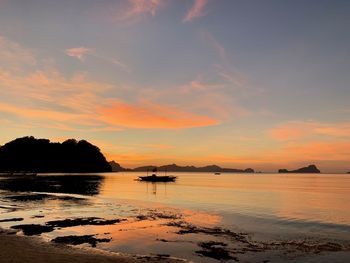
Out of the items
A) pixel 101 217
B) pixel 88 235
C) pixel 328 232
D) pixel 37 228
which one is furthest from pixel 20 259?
pixel 328 232

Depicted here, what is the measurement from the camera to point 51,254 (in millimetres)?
21906

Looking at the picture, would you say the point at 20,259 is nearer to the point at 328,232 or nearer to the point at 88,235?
the point at 88,235

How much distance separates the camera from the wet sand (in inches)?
801

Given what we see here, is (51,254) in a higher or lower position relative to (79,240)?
higher

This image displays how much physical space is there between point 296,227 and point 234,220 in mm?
7808

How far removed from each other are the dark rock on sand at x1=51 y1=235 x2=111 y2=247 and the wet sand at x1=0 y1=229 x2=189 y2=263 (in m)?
1.70

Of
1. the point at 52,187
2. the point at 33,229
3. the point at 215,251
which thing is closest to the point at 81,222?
the point at 33,229

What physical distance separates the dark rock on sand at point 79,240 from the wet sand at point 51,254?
170 cm

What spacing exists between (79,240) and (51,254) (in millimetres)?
6360

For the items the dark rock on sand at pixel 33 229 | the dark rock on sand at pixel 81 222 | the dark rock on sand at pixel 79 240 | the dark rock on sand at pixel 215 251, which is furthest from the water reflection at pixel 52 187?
the dark rock on sand at pixel 215 251

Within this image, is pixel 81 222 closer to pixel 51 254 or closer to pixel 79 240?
pixel 79 240

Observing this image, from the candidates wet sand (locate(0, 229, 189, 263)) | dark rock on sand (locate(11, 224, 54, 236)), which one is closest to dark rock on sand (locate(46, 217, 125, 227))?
dark rock on sand (locate(11, 224, 54, 236))

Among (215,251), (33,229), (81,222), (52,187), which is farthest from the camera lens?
(52,187)

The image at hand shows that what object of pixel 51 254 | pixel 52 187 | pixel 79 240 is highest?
pixel 52 187
